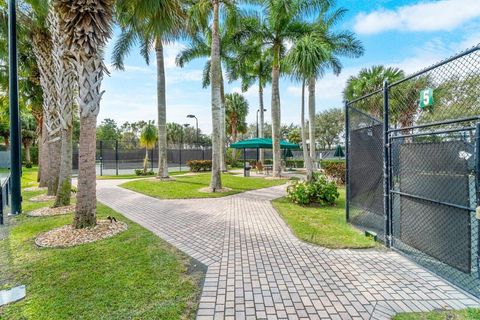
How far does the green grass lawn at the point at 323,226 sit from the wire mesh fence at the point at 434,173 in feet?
1.57

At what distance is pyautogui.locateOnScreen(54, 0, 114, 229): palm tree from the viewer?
15.5 ft

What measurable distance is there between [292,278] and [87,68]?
16.9ft

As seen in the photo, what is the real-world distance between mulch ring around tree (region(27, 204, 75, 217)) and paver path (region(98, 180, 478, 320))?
277 centimetres

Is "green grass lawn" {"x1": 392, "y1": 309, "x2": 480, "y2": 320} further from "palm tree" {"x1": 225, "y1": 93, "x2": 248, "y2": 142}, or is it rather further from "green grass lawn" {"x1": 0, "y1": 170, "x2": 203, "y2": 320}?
"palm tree" {"x1": 225, "y1": 93, "x2": 248, "y2": 142}

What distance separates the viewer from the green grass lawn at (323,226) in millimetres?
4426

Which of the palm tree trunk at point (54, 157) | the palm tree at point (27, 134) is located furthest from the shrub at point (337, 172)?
the palm tree at point (27, 134)

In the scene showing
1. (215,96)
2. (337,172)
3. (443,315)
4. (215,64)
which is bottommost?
(443,315)

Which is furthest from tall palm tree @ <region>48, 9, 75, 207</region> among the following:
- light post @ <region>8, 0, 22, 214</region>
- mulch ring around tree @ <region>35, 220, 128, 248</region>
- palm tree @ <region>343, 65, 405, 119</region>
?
palm tree @ <region>343, 65, 405, 119</region>

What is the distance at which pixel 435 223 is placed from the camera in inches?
128

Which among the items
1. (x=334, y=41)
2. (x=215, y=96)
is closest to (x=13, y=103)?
(x=215, y=96)

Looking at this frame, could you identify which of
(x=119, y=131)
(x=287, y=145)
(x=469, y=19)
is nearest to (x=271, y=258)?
(x=469, y=19)

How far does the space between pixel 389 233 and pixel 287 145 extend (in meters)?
12.7

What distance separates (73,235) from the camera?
4.68 meters

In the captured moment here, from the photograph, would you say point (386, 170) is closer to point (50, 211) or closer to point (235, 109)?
point (50, 211)
